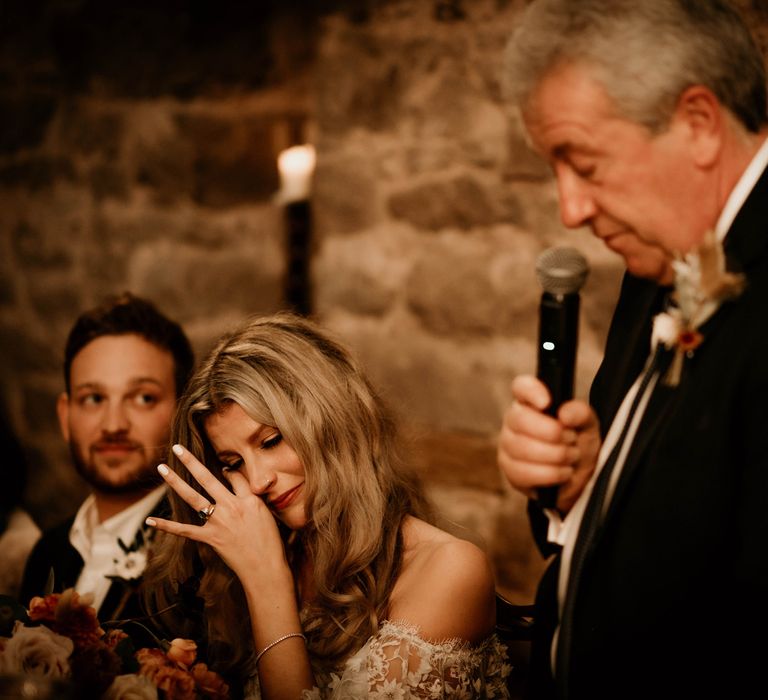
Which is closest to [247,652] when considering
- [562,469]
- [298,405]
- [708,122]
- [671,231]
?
[298,405]

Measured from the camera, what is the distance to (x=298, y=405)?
169 centimetres

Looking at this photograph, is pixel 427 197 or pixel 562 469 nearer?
pixel 562 469

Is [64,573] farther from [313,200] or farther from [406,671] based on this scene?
[313,200]

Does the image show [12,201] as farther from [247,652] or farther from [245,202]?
[247,652]

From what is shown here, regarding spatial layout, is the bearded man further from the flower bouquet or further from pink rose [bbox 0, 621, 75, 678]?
pink rose [bbox 0, 621, 75, 678]

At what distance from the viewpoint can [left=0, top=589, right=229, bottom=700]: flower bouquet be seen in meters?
1.29

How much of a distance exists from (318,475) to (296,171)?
1.74 m

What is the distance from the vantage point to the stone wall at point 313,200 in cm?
267

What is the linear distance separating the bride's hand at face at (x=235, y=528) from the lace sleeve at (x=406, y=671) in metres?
0.20

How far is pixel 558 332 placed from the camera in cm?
109

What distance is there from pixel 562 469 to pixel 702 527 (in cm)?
18

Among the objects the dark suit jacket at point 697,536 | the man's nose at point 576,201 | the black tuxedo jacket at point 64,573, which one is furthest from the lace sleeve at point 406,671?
the man's nose at point 576,201

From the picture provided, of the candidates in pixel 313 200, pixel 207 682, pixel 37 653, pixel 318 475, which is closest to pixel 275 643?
pixel 207 682

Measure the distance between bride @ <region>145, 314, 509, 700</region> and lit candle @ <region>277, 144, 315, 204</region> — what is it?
1437 millimetres
